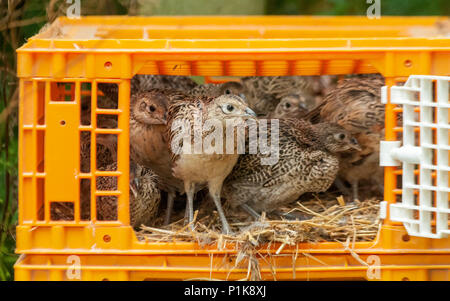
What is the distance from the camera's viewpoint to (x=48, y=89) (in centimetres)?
381

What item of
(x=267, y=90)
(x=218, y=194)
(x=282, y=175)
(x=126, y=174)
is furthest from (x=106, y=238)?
(x=267, y=90)

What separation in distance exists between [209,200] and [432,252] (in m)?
1.59

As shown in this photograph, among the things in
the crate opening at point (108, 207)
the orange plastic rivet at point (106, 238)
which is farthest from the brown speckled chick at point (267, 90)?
the orange plastic rivet at point (106, 238)

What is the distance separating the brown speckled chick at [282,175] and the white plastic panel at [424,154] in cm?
82

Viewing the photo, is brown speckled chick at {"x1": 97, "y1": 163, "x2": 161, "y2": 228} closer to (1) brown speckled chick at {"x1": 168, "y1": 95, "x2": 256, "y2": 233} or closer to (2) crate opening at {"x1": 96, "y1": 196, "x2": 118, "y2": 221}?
(2) crate opening at {"x1": 96, "y1": 196, "x2": 118, "y2": 221}

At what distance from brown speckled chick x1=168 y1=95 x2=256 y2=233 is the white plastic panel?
0.80m

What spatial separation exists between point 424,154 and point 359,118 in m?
1.54

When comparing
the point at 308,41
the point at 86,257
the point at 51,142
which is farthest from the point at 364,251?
the point at 51,142

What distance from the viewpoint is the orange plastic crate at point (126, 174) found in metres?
3.80

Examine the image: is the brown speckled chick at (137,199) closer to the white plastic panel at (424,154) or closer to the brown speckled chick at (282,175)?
the brown speckled chick at (282,175)

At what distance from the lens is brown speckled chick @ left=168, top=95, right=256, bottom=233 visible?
4.13m

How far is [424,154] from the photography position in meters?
3.68

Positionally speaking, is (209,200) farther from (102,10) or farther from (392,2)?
(392,2)

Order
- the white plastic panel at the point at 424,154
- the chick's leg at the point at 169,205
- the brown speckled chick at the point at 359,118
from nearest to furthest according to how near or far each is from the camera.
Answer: the white plastic panel at the point at 424,154 < the chick's leg at the point at 169,205 < the brown speckled chick at the point at 359,118
